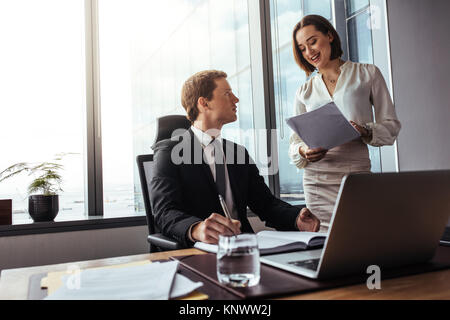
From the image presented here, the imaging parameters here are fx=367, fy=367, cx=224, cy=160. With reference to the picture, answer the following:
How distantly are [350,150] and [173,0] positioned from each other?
2.11 meters

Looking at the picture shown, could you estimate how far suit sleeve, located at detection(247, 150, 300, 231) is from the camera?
150cm

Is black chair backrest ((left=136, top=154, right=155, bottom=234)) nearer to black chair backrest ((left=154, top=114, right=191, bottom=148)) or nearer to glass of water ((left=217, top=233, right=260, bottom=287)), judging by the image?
black chair backrest ((left=154, top=114, right=191, bottom=148))

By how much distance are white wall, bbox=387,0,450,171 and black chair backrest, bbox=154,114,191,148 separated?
6.33 ft

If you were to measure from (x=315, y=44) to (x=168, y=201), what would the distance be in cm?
122

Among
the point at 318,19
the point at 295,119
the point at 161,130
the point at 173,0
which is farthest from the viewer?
the point at 173,0

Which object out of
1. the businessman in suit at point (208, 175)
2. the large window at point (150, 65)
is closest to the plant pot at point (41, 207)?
the large window at point (150, 65)

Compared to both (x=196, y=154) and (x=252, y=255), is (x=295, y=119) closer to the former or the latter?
(x=196, y=154)

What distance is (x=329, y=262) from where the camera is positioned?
690 mm

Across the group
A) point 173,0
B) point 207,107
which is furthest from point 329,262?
point 173,0

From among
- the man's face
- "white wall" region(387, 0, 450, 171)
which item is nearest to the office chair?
the man's face

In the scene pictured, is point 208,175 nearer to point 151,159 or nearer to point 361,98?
point 151,159

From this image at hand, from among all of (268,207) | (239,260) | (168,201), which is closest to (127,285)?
(239,260)

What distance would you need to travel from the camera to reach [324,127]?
162 centimetres
